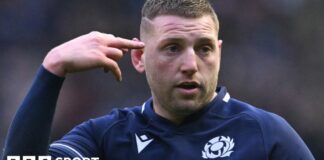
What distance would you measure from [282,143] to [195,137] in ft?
1.40

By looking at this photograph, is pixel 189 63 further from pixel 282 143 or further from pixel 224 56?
pixel 224 56


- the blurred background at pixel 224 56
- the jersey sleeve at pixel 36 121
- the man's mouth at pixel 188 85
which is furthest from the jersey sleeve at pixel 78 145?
the blurred background at pixel 224 56

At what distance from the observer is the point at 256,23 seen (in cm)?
900

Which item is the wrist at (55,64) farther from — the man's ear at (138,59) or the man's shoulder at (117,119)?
the man's ear at (138,59)

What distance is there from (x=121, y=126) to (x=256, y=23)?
5.49 metres

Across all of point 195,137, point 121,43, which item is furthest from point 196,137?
point 121,43

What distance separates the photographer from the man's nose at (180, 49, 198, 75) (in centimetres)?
347

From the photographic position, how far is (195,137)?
3.61 meters

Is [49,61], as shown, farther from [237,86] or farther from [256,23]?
[256,23]

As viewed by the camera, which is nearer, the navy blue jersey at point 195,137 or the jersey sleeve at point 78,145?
the navy blue jersey at point 195,137

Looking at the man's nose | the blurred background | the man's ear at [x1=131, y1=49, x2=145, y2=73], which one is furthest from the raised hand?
the blurred background

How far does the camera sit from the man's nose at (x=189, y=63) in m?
3.47

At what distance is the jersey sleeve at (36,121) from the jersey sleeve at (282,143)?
973 mm

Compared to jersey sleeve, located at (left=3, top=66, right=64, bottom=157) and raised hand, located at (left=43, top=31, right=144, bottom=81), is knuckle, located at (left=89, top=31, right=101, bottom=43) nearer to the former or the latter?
raised hand, located at (left=43, top=31, right=144, bottom=81)
